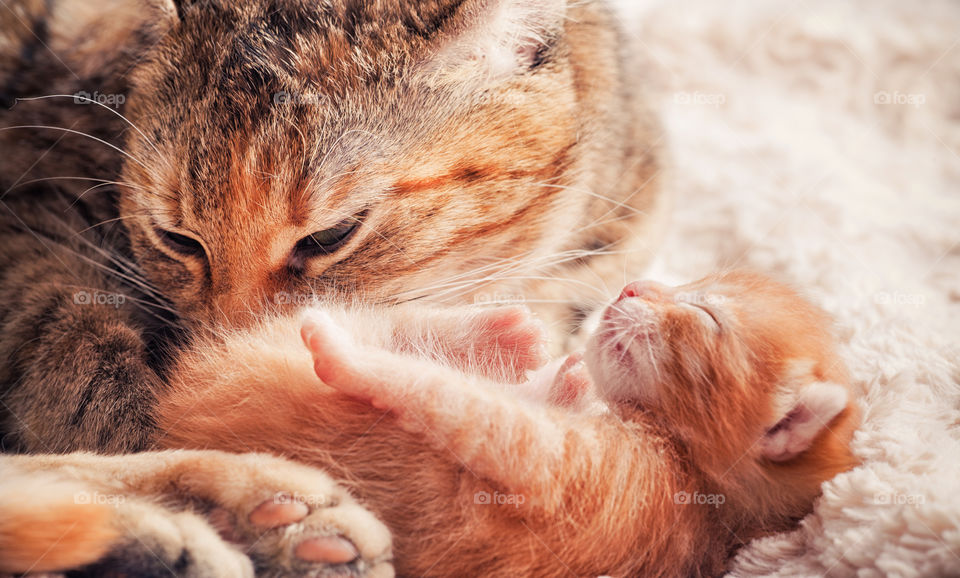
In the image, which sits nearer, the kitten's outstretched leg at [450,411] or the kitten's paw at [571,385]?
the kitten's outstretched leg at [450,411]

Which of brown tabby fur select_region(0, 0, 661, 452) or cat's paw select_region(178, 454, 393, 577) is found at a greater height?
brown tabby fur select_region(0, 0, 661, 452)

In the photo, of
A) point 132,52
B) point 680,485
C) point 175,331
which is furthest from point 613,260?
point 132,52

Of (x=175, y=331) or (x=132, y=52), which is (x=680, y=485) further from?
(x=132, y=52)

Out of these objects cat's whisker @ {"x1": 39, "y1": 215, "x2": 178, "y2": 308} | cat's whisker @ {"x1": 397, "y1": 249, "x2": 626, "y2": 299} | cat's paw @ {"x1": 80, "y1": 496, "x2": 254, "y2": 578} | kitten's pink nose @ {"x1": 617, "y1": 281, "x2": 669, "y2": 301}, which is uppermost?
cat's whisker @ {"x1": 39, "y1": 215, "x2": 178, "y2": 308}

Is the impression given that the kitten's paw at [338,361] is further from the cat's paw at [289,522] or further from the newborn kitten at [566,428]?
the cat's paw at [289,522]

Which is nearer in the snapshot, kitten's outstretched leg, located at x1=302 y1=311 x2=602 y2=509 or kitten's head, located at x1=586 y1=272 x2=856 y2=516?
kitten's outstretched leg, located at x1=302 y1=311 x2=602 y2=509

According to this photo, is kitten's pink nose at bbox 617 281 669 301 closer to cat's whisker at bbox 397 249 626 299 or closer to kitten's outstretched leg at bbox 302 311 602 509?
cat's whisker at bbox 397 249 626 299

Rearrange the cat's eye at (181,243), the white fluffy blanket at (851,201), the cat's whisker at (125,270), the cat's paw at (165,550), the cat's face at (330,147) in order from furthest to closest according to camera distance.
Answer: the cat's whisker at (125,270) → the cat's eye at (181,243) → the cat's face at (330,147) → the white fluffy blanket at (851,201) → the cat's paw at (165,550)

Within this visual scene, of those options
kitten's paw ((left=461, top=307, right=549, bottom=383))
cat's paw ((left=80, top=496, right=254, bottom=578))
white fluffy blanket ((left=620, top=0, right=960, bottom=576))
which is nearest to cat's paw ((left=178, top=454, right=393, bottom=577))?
cat's paw ((left=80, top=496, right=254, bottom=578))

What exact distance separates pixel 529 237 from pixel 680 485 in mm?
437

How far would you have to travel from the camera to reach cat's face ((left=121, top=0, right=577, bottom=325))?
Answer: 0.92 m

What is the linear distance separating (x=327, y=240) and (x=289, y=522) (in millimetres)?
399

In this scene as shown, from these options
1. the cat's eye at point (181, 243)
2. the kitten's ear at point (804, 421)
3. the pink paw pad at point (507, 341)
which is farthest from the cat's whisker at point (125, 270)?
the kitten's ear at point (804, 421)

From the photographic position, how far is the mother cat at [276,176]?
0.92 meters
